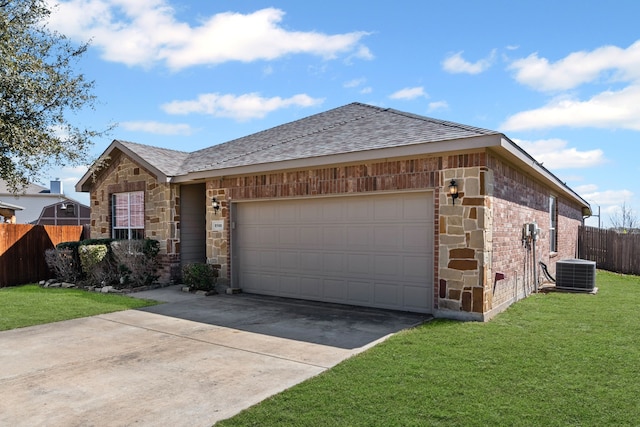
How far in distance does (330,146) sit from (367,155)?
4.84 feet

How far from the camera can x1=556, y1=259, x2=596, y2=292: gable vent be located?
10.8 m

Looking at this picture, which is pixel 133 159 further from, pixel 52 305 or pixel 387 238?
pixel 387 238

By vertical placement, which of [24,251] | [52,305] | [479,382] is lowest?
[52,305]

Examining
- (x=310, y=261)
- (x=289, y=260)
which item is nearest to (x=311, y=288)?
(x=310, y=261)

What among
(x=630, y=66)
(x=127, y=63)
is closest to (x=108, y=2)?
(x=127, y=63)

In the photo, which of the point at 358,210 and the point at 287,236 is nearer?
the point at 358,210

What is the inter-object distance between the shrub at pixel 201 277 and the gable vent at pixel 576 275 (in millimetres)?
9042

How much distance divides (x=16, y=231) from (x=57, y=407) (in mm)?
11545

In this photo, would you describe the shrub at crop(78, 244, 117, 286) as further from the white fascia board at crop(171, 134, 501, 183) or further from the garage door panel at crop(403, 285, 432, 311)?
the garage door panel at crop(403, 285, 432, 311)

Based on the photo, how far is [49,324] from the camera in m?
7.60

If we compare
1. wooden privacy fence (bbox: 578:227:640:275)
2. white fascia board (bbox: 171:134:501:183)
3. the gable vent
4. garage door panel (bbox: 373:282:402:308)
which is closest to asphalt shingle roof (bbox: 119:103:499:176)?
white fascia board (bbox: 171:134:501:183)

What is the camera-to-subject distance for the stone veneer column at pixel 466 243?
722cm

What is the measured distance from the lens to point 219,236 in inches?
436

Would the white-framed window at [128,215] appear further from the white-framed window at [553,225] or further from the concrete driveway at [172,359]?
the white-framed window at [553,225]
